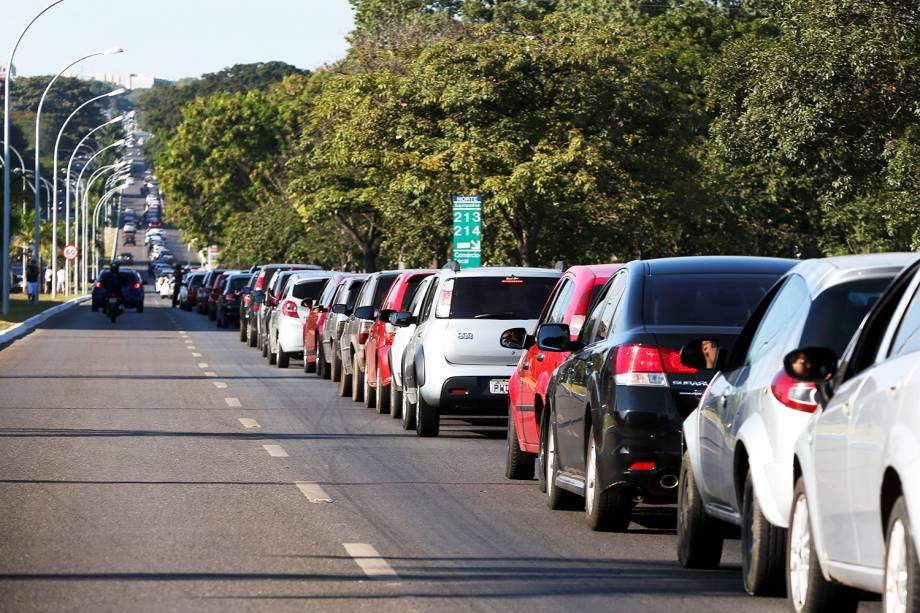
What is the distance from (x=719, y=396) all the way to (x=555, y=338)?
308cm

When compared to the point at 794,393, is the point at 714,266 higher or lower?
higher

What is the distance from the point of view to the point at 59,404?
71.9ft

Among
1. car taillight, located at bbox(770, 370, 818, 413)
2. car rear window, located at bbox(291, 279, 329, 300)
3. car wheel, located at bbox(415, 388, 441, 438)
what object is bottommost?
car wheel, located at bbox(415, 388, 441, 438)

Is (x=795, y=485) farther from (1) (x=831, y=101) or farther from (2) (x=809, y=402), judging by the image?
(1) (x=831, y=101)

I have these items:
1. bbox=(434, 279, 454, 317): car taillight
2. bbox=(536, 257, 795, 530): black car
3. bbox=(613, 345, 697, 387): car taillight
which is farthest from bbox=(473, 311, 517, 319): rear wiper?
bbox=(613, 345, 697, 387): car taillight

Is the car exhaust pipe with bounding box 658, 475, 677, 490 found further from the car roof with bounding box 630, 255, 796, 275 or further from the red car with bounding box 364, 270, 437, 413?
the red car with bounding box 364, 270, 437, 413

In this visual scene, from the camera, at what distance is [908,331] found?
680cm

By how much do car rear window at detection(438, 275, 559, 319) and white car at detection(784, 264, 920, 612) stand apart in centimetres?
989

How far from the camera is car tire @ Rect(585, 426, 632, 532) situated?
10.9 m

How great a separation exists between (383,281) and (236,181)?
74527 mm

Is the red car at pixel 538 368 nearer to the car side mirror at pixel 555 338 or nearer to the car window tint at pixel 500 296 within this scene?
the car side mirror at pixel 555 338

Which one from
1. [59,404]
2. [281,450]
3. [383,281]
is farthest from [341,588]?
[383,281]

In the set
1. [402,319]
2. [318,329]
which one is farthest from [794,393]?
[318,329]

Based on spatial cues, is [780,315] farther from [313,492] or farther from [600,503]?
[313,492]
